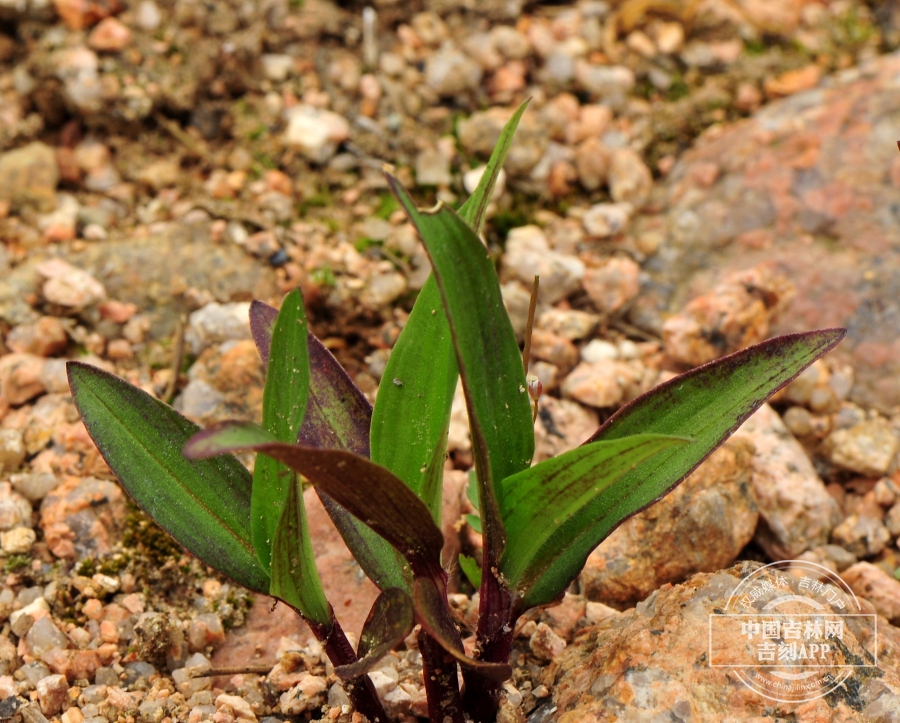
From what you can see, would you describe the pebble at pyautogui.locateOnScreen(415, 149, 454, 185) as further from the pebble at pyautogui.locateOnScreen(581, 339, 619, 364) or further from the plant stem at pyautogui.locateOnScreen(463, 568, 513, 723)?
the plant stem at pyautogui.locateOnScreen(463, 568, 513, 723)

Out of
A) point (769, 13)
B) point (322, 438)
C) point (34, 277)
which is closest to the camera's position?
point (322, 438)

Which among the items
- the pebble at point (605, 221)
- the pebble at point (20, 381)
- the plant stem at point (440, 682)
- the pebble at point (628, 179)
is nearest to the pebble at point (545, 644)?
the plant stem at point (440, 682)

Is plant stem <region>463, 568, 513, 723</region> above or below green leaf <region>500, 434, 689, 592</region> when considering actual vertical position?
below

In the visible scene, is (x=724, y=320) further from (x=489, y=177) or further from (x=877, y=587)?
(x=489, y=177)

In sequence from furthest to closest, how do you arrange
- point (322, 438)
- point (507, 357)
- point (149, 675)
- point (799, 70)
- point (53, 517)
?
point (799, 70) → point (53, 517) → point (149, 675) → point (322, 438) → point (507, 357)

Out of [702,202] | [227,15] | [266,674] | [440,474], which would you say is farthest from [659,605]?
[227,15]

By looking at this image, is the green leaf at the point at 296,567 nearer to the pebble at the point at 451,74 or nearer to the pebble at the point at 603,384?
the pebble at the point at 603,384

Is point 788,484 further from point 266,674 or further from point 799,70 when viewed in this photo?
point 799,70

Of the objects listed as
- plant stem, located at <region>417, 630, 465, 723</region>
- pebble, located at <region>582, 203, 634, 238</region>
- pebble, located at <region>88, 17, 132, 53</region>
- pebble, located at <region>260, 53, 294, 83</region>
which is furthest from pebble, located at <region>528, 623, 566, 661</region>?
pebble, located at <region>88, 17, 132, 53</region>
